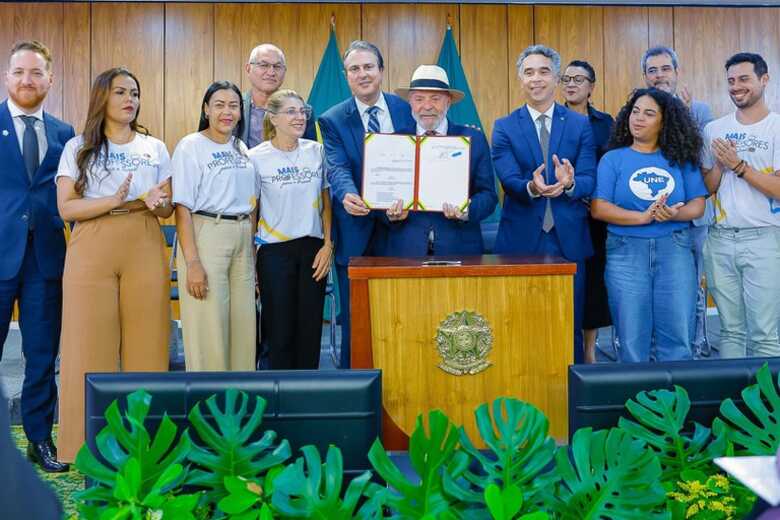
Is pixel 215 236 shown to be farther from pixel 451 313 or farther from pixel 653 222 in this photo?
pixel 653 222

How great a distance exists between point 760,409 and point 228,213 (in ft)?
7.17

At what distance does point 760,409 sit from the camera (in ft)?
6.07

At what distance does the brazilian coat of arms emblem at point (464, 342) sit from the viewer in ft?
8.47

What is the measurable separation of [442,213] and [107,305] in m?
1.31

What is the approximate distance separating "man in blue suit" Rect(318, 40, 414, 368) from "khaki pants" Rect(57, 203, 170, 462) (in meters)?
0.77

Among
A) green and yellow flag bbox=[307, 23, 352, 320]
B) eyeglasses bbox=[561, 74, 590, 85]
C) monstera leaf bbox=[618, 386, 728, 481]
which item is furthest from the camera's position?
green and yellow flag bbox=[307, 23, 352, 320]

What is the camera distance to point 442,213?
11.4 ft

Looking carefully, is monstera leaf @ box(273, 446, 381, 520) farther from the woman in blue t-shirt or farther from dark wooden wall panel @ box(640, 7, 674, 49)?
dark wooden wall panel @ box(640, 7, 674, 49)

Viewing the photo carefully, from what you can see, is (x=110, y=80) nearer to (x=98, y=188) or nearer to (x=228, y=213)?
(x=98, y=188)

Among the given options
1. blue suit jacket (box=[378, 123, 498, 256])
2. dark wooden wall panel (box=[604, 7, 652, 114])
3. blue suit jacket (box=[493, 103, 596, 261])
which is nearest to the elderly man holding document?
blue suit jacket (box=[378, 123, 498, 256])

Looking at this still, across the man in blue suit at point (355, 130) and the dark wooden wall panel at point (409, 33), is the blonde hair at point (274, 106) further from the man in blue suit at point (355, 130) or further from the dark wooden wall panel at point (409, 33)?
the dark wooden wall panel at point (409, 33)

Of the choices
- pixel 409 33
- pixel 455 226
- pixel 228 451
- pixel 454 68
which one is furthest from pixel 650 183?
pixel 409 33

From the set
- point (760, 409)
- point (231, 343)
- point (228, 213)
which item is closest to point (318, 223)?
point (228, 213)

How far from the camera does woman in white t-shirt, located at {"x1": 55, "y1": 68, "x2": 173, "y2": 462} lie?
321cm
